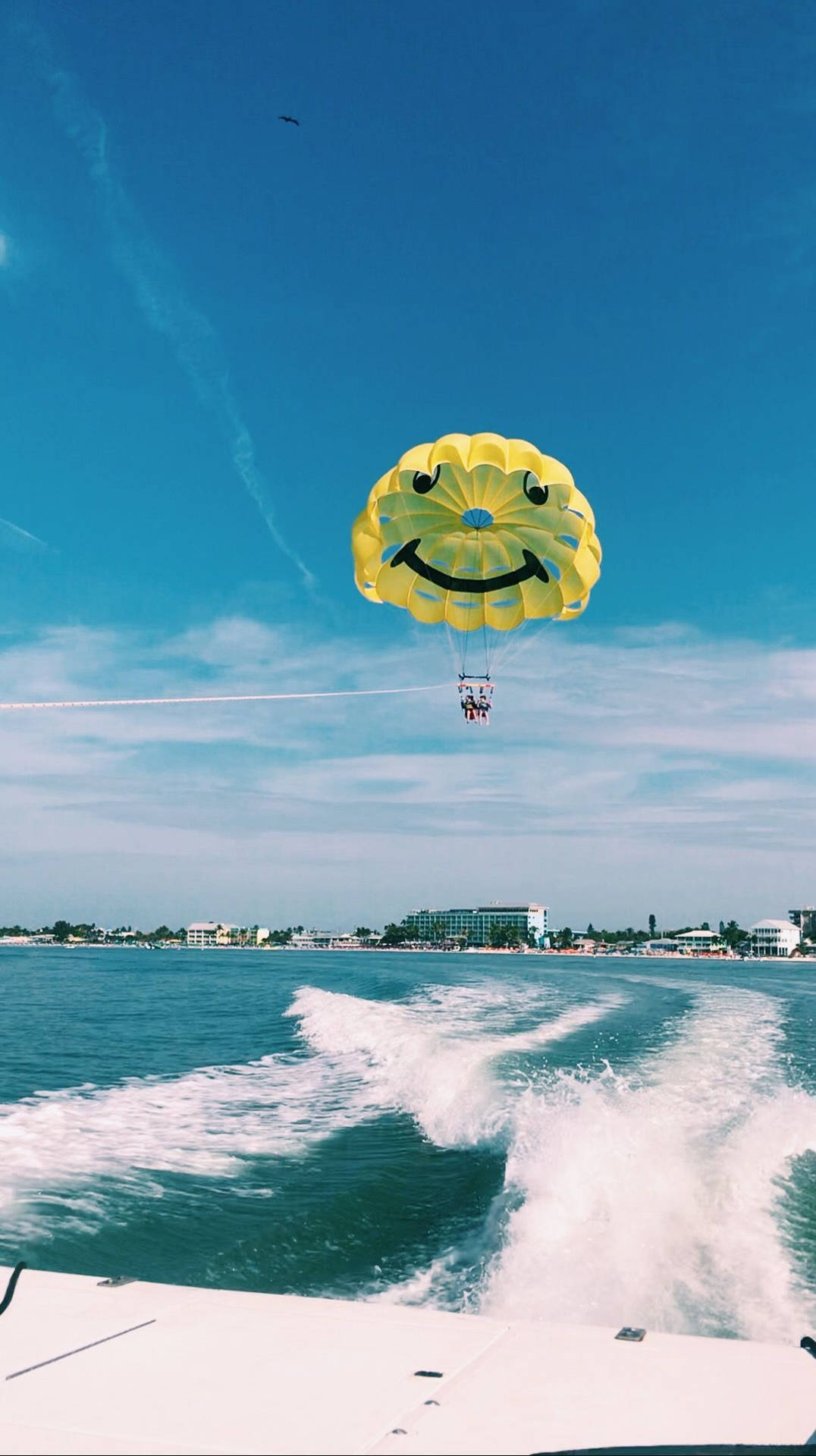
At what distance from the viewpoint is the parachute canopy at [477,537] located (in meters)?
15.8

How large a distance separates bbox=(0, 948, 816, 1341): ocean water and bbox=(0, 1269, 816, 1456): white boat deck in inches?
156

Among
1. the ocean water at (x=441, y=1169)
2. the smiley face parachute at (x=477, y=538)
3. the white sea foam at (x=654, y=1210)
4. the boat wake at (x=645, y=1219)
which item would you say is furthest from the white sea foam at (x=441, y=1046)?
the smiley face parachute at (x=477, y=538)

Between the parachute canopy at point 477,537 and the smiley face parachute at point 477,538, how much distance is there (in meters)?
0.02

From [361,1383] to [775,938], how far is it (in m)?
185

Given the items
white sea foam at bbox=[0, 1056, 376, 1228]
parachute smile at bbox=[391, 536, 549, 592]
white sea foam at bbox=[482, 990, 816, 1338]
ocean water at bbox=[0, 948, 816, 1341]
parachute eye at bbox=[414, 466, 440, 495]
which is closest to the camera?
white sea foam at bbox=[482, 990, 816, 1338]

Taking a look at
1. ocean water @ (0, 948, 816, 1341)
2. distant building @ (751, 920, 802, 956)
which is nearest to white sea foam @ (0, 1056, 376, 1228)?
ocean water @ (0, 948, 816, 1341)

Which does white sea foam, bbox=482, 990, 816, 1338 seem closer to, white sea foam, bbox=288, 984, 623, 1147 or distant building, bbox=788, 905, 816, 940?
white sea foam, bbox=288, 984, 623, 1147

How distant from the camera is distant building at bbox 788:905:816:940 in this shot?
187000 mm

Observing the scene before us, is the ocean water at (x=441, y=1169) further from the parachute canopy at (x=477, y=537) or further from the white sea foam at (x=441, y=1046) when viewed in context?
the parachute canopy at (x=477, y=537)

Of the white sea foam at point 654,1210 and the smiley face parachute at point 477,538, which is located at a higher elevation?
the smiley face parachute at point 477,538

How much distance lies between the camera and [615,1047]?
24.7 meters

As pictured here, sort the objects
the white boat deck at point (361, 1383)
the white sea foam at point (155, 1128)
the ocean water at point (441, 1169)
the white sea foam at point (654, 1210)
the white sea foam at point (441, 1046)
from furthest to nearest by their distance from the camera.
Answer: the white sea foam at point (441, 1046)
the white sea foam at point (155, 1128)
the ocean water at point (441, 1169)
the white sea foam at point (654, 1210)
the white boat deck at point (361, 1383)

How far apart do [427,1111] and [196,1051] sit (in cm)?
1053

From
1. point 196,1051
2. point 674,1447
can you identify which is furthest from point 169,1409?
point 196,1051
